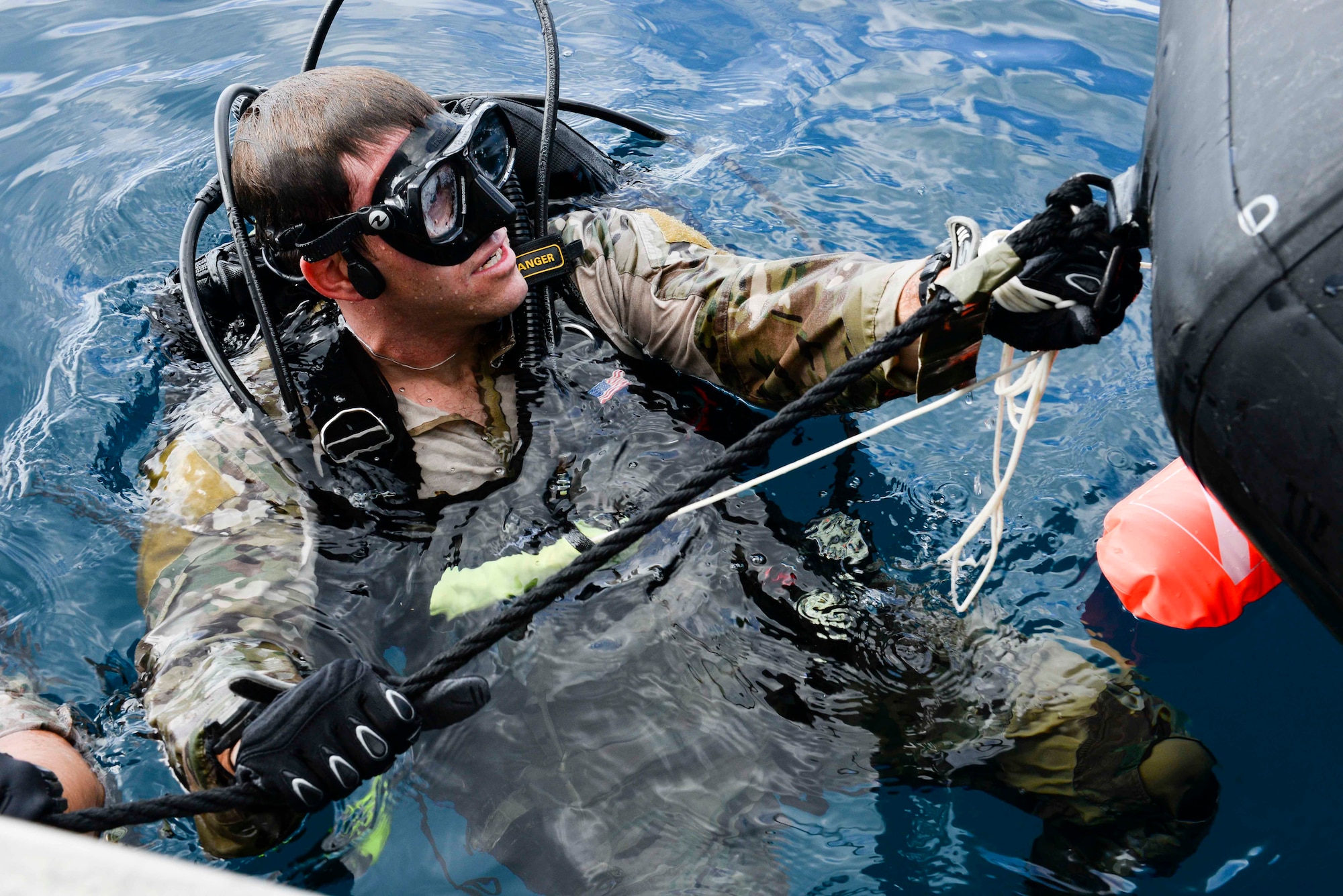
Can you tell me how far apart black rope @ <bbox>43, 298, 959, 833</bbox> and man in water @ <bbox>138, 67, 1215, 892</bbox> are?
21 cm

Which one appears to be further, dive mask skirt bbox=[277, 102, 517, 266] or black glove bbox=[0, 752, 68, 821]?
dive mask skirt bbox=[277, 102, 517, 266]

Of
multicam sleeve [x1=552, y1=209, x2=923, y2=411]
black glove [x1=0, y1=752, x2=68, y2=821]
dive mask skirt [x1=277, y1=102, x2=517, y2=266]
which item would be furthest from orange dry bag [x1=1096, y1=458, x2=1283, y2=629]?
black glove [x1=0, y1=752, x2=68, y2=821]

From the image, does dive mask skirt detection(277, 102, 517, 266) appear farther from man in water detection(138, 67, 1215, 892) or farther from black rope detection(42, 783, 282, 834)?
black rope detection(42, 783, 282, 834)

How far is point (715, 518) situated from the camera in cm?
228

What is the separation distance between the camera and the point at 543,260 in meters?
2.33

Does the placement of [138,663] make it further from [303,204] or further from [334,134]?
[334,134]

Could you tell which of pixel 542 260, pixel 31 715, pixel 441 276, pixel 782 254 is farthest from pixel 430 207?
pixel 782 254

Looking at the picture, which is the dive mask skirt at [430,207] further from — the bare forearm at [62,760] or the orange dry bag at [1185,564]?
the orange dry bag at [1185,564]

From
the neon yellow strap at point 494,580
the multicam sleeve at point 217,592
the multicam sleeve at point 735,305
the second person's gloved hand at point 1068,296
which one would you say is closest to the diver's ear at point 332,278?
the multicam sleeve at point 217,592

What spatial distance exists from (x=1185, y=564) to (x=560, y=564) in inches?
50.2

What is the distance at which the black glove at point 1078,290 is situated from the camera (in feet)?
4.82

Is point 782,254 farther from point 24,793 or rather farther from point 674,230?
point 24,793

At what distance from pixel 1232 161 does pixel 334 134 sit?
1.72 meters

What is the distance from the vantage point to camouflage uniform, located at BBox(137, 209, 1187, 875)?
185 cm
